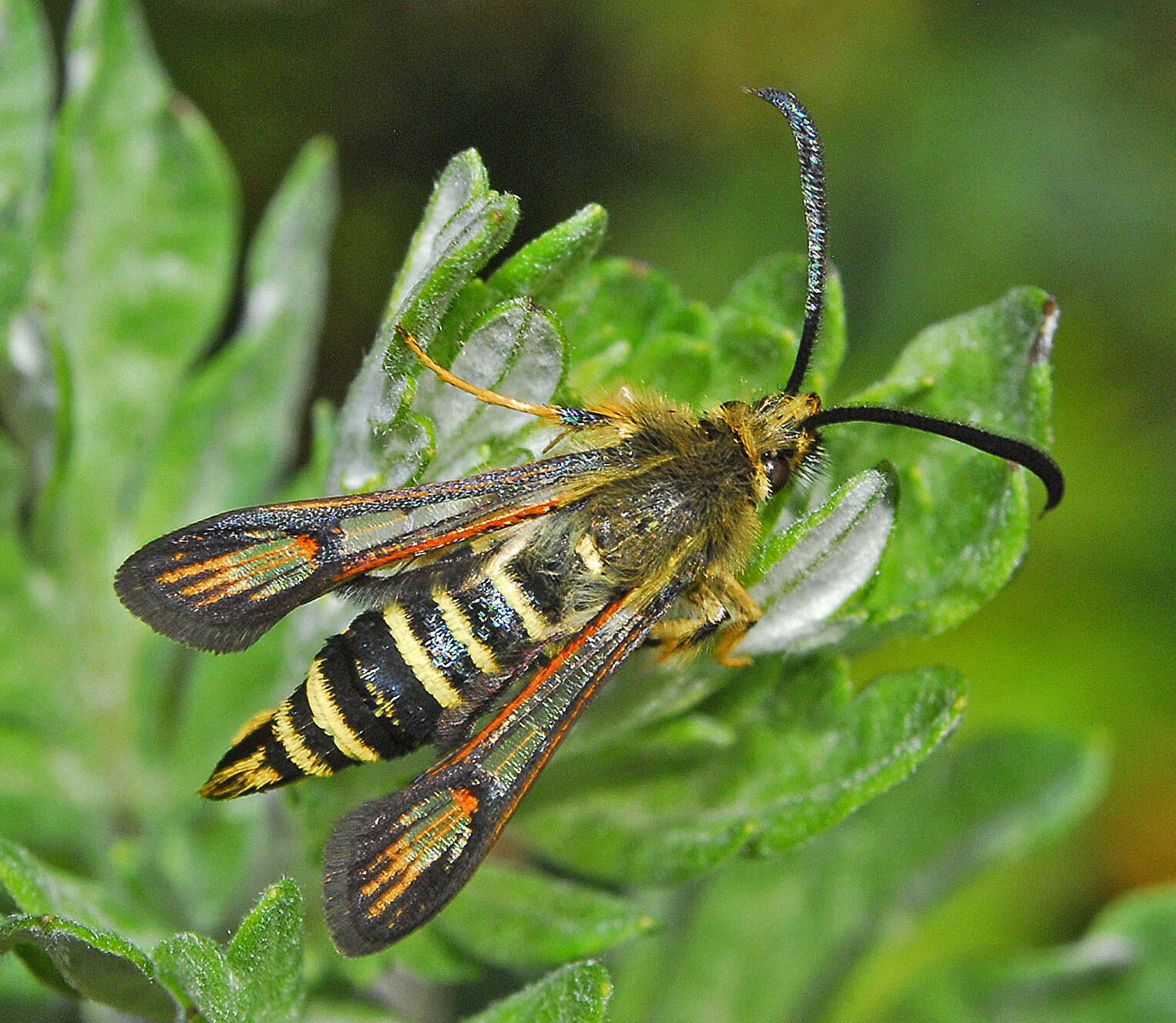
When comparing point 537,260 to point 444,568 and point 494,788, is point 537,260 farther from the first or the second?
point 494,788

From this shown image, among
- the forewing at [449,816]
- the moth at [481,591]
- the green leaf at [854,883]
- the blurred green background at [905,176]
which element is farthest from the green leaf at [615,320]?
the blurred green background at [905,176]

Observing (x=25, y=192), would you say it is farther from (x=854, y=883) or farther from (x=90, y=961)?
(x=854, y=883)

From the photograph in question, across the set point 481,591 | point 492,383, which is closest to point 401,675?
point 481,591

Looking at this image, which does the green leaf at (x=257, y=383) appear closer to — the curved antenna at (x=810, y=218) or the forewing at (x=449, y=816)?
the forewing at (x=449, y=816)

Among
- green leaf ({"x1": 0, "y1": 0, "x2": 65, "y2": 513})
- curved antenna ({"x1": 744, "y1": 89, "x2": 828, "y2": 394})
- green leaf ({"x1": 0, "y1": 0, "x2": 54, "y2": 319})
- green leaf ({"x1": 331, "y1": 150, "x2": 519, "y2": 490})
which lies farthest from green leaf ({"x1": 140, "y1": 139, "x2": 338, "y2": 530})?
curved antenna ({"x1": 744, "y1": 89, "x2": 828, "y2": 394})

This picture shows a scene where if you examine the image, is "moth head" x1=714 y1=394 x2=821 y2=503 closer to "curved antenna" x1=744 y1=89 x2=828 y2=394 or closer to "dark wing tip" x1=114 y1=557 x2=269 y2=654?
"curved antenna" x1=744 y1=89 x2=828 y2=394

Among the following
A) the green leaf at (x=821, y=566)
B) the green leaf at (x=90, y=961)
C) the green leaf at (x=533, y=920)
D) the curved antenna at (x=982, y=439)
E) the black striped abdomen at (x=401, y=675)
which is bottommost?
the green leaf at (x=533, y=920)
